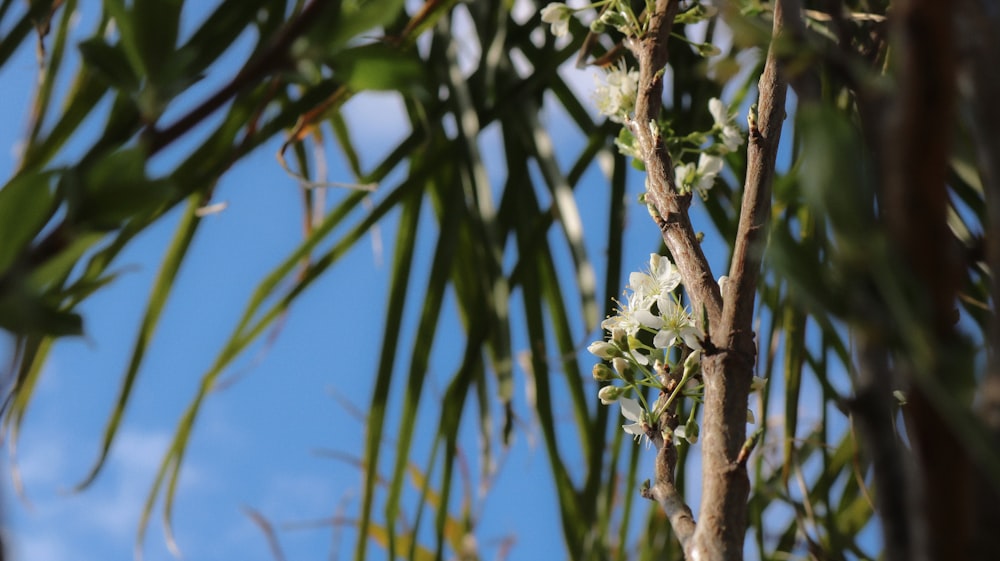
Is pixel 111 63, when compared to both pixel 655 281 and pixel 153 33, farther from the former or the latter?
pixel 655 281

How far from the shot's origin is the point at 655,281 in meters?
0.38

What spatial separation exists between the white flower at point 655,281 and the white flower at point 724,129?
91 mm

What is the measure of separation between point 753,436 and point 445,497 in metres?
0.55

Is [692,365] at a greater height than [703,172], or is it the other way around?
[703,172]

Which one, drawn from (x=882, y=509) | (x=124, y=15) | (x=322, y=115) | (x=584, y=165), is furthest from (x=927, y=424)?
(x=584, y=165)

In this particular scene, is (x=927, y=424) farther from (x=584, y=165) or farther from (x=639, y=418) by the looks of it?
(x=584, y=165)

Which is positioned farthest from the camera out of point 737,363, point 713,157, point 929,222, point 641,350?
point 713,157

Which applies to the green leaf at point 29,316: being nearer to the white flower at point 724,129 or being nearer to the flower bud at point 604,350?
the flower bud at point 604,350

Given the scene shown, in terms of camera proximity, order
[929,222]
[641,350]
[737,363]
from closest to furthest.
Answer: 1. [929,222]
2. [737,363]
3. [641,350]

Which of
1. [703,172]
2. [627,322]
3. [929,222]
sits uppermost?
[703,172]

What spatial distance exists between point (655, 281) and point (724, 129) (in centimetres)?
11

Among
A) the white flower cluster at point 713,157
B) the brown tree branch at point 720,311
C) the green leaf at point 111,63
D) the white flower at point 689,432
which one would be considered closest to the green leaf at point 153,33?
the green leaf at point 111,63

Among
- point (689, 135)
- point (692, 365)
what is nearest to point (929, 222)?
point (692, 365)

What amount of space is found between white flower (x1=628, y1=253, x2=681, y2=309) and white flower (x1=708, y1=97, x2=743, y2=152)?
0.30ft
